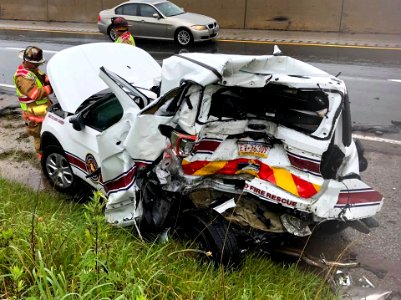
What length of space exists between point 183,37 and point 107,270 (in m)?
12.6

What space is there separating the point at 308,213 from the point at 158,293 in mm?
1468

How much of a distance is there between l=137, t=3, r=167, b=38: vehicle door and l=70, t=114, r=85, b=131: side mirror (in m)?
10.3

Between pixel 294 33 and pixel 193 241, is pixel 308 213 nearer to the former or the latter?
pixel 193 241

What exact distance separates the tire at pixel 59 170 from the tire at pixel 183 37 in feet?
31.3

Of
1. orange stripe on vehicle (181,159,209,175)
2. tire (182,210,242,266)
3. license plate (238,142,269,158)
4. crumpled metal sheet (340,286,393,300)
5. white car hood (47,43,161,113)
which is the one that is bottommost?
crumpled metal sheet (340,286,393,300)

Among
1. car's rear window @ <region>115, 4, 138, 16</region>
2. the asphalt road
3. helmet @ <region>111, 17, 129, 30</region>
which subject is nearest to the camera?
the asphalt road

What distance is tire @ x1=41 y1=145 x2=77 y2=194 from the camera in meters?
5.38

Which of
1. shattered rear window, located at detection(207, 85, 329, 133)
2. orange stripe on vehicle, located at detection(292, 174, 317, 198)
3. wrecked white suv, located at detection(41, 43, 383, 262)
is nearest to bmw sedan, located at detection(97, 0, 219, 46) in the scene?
wrecked white suv, located at detection(41, 43, 383, 262)

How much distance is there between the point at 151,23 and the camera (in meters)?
14.6

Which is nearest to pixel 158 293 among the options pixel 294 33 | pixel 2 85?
pixel 2 85

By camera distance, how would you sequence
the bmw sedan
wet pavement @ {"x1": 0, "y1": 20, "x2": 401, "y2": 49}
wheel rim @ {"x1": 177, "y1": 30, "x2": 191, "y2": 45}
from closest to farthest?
wet pavement @ {"x1": 0, "y1": 20, "x2": 401, "y2": 49}, the bmw sedan, wheel rim @ {"x1": 177, "y1": 30, "x2": 191, "y2": 45}

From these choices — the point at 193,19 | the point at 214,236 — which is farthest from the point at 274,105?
the point at 193,19

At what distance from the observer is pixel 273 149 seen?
3.77 meters

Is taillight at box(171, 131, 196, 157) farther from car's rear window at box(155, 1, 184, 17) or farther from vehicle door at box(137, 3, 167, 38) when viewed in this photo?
car's rear window at box(155, 1, 184, 17)
